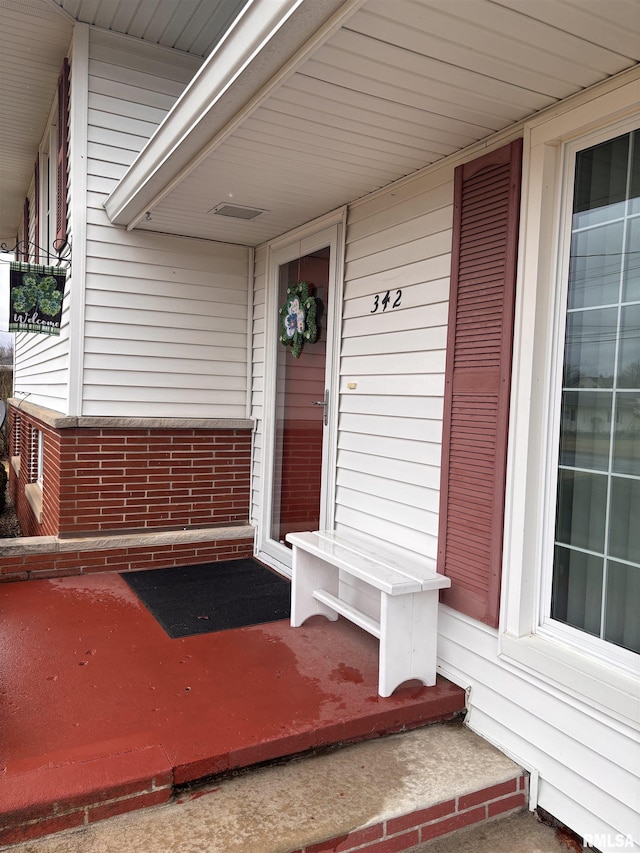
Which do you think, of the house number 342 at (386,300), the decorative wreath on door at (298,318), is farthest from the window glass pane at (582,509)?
the decorative wreath on door at (298,318)

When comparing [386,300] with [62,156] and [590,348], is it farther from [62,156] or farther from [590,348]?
[62,156]

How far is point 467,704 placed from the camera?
2842mm

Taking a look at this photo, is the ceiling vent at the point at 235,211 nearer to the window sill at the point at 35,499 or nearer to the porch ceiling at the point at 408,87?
the porch ceiling at the point at 408,87

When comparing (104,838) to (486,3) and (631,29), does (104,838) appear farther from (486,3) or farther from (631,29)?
(631,29)

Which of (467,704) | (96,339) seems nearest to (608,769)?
(467,704)

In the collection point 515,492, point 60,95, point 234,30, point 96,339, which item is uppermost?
point 60,95

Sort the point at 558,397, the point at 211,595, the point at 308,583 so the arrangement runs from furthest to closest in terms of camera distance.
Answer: the point at 211,595
the point at 308,583
the point at 558,397

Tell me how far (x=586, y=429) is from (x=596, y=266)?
61 cm

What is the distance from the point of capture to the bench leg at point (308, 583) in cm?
355

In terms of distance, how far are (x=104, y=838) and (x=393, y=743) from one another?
1.17 metres

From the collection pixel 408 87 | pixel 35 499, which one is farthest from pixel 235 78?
pixel 35 499

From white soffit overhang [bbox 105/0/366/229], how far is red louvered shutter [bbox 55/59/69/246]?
1.43 metres

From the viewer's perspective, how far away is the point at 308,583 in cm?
360

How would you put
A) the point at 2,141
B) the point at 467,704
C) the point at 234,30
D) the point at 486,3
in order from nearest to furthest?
1. the point at 486,3
2. the point at 234,30
3. the point at 467,704
4. the point at 2,141
